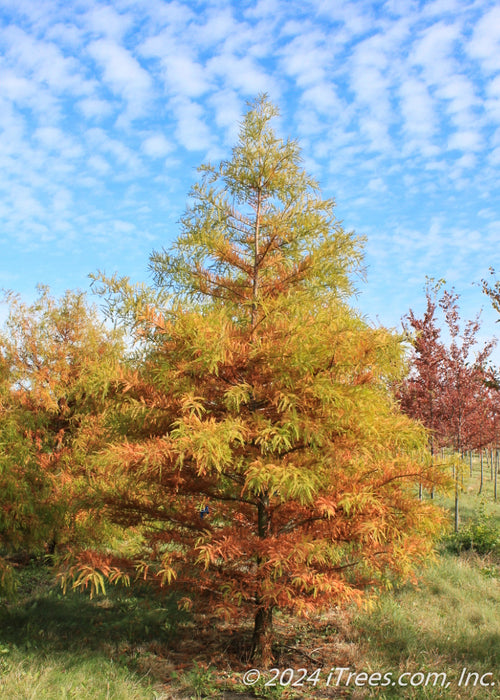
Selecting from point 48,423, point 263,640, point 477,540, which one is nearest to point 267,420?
point 263,640

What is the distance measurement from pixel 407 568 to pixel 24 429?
26.7 ft

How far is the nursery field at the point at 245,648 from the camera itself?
17.8 ft

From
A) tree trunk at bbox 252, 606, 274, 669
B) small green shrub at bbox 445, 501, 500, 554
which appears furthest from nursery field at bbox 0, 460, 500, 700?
small green shrub at bbox 445, 501, 500, 554

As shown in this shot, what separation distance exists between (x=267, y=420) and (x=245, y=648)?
3.84m

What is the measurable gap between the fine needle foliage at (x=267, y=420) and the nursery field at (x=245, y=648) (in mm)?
844

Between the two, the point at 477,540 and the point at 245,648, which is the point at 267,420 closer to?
the point at 245,648

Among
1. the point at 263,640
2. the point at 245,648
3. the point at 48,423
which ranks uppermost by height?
the point at 48,423

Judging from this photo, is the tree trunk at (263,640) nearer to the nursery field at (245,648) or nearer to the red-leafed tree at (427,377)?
the nursery field at (245,648)

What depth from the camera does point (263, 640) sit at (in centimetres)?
617

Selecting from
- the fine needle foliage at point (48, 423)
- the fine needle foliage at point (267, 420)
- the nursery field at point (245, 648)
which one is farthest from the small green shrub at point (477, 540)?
the fine needle foliage at point (48, 423)

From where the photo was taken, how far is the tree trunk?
20.0 feet

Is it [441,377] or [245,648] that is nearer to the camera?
[245,648]

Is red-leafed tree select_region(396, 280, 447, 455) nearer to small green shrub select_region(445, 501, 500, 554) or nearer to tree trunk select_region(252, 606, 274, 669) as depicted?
small green shrub select_region(445, 501, 500, 554)

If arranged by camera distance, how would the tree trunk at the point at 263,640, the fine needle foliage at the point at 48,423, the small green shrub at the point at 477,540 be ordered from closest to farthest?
the tree trunk at the point at 263,640 < the fine needle foliage at the point at 48,423 < the small green shrub at the point at 477,540
